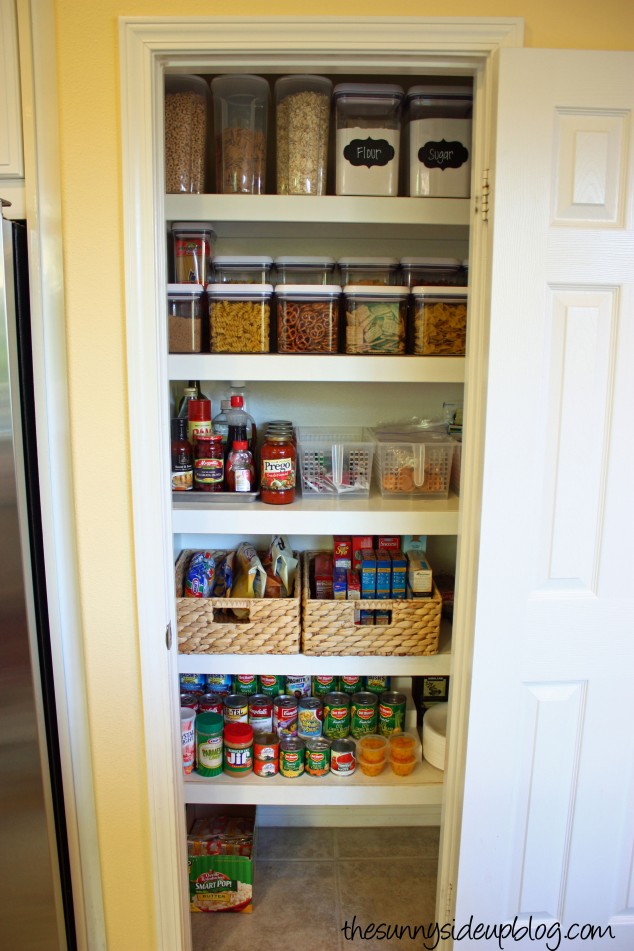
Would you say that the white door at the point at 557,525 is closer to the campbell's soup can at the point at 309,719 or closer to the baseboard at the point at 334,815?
the campbell's soup can at the point at 309,719

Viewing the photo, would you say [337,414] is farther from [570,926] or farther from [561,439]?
[570,926]

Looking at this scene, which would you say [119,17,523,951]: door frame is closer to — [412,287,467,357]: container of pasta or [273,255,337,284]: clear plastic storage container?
[412,287,467,357]: container of pasta

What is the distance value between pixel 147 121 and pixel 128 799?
1354 mm

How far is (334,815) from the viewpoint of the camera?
7.38 feet

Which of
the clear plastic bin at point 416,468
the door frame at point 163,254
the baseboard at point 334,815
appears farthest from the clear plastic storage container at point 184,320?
the baseboard at point 334,815

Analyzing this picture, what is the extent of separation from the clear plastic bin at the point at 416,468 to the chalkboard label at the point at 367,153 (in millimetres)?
672

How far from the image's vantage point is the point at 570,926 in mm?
1510

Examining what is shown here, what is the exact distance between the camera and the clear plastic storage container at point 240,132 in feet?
5.40

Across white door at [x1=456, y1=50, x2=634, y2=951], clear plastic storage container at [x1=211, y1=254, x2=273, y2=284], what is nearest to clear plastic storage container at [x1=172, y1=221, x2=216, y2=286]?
clear plastic storage container at [x1=211, y1=254, x2=273, y2=284]

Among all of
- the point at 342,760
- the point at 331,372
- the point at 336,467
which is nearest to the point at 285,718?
the point at 342,760

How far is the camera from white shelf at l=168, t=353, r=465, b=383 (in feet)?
5.34

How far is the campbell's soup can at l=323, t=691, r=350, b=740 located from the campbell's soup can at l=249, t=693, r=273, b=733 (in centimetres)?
16

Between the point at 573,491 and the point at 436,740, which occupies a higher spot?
the point at 573,491

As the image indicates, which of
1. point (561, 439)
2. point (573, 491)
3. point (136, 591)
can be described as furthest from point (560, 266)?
point (136, 591)
